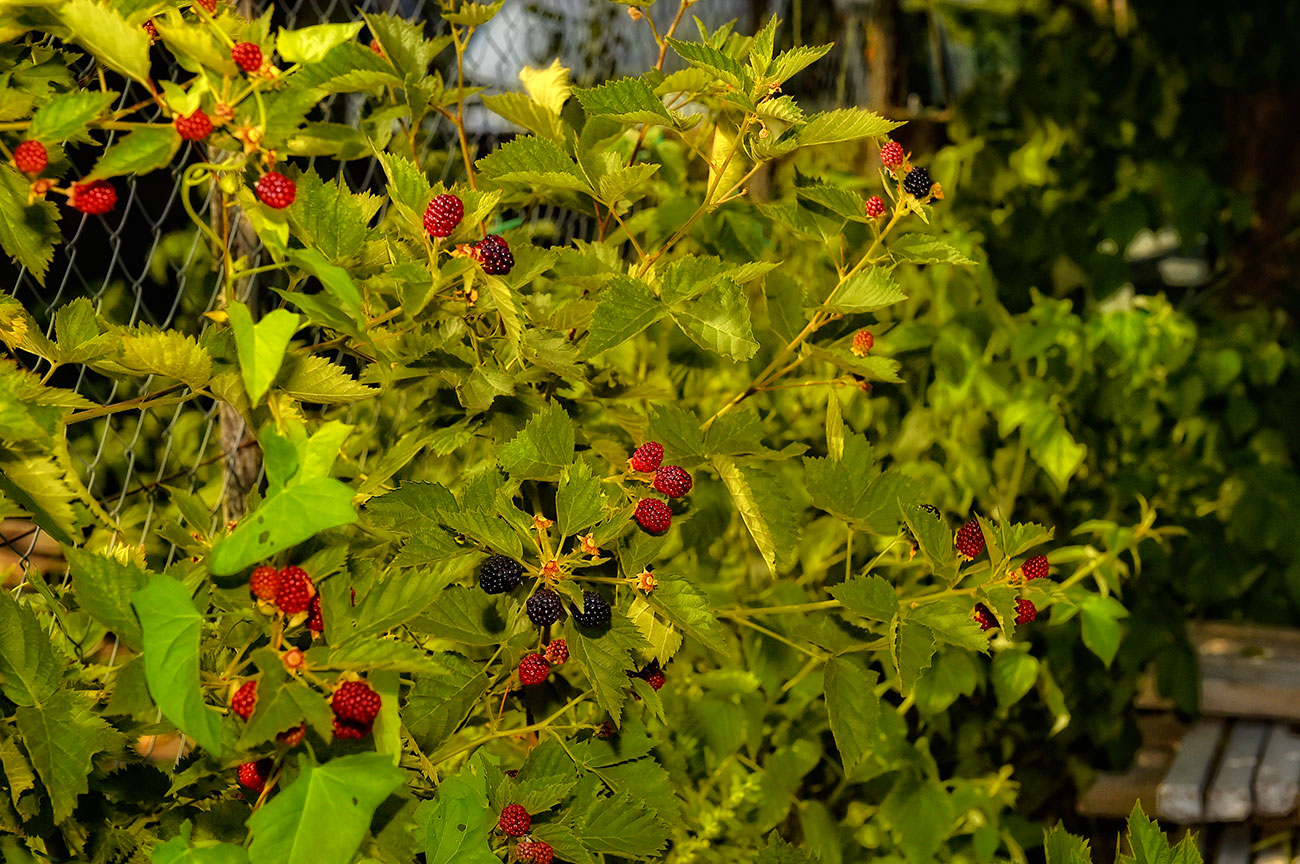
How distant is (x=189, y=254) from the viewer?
65.9 inches

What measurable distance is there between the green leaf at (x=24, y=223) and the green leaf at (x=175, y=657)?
27 centimetres

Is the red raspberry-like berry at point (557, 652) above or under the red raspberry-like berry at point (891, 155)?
under

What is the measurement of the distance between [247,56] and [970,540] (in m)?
0.67

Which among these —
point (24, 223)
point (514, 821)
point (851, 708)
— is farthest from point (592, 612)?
point (24, 223)

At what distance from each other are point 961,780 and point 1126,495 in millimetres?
817

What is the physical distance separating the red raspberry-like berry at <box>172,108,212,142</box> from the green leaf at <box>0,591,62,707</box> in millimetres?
309

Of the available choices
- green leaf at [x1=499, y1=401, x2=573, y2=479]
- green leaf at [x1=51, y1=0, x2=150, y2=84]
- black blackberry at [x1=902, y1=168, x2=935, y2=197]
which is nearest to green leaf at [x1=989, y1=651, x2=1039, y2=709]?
black blackberry at [x1=902, y1=168, x2=935, y2=197]

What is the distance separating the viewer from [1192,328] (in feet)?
7.89

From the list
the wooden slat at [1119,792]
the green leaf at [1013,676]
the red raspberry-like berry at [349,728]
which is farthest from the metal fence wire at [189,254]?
the wooden slat at [1119,792]

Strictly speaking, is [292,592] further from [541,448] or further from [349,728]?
[541,448]

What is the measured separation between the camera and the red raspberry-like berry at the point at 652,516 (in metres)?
0.86

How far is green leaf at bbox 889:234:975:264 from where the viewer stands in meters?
0.93

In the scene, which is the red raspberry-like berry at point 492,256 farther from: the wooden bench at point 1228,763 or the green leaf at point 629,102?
the wooden bench at point 1228,763

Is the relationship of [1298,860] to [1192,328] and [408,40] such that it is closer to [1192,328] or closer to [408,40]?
[1192,328]
